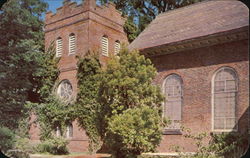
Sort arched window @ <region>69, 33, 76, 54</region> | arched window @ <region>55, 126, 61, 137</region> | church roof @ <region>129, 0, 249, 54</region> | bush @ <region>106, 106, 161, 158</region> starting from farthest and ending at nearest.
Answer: arched window @ <region>55, 126, 61, 137</region>, arched window @ <region>69, 33, 76, 54</region>, bush @ <region>106, 106, 161, 158</region>, church roof @ <region>129, 0, 249, 54</region>

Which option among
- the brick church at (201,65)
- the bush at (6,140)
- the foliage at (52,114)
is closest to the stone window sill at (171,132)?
the brick church at (201,65)

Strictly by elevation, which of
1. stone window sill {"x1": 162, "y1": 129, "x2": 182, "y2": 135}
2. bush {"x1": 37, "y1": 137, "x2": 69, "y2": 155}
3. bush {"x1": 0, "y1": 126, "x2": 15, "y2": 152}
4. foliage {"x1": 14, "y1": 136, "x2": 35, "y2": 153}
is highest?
stone window sill {"x1": 162, "y1": 129, "x2": 182, "y2": 135}

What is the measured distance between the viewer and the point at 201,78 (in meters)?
11.0

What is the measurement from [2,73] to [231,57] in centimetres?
874

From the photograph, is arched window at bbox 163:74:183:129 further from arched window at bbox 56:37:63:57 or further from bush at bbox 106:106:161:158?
arched window at bbox 56:37:63:57

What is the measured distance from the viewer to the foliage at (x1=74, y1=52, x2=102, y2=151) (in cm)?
1641

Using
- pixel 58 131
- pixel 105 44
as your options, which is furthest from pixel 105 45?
pixel 58 131

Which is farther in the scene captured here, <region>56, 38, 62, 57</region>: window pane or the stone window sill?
<region>56, 38, 62, 57</region>: window pane

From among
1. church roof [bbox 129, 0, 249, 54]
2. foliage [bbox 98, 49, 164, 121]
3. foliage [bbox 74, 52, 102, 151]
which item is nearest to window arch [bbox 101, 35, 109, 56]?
foliage [bbox 74, 52, 102, 151]

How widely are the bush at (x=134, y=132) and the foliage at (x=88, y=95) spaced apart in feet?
17.3

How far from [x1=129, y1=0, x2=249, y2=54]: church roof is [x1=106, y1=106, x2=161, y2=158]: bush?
325 cm

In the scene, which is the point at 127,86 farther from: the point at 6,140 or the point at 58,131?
the point at 58,131

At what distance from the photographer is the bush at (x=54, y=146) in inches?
585

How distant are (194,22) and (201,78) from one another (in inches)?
85.7
